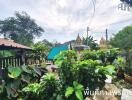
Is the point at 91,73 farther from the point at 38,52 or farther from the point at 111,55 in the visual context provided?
the point at 38,52

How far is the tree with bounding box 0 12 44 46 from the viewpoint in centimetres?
3806

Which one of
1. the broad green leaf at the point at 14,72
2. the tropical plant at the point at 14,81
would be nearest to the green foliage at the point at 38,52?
the tropical plant at the point at 14,81

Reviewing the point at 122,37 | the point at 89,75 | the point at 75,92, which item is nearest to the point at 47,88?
the point at 75,92

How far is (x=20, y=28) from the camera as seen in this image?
1561 inches

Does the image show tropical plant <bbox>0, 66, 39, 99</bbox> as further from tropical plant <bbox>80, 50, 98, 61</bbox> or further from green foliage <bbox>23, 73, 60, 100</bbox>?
tropical plant <bbox>80, 50, 98, 61</bbox>

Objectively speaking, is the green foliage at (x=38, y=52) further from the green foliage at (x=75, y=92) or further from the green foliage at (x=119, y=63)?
the green foliage at (x=75, y=92)

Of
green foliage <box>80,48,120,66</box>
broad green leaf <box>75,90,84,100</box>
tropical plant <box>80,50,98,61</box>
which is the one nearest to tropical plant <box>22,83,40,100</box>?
broad green leaf <box>75,90,84,100</box>

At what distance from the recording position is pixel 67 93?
187 inches

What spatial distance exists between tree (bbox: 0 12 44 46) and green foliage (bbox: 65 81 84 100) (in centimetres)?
3268

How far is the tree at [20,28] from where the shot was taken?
1499 inches

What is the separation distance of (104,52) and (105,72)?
199cm

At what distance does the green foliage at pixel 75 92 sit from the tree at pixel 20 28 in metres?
32.7

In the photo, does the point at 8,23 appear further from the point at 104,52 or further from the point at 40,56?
the point at 104,52

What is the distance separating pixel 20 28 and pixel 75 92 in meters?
35.8
